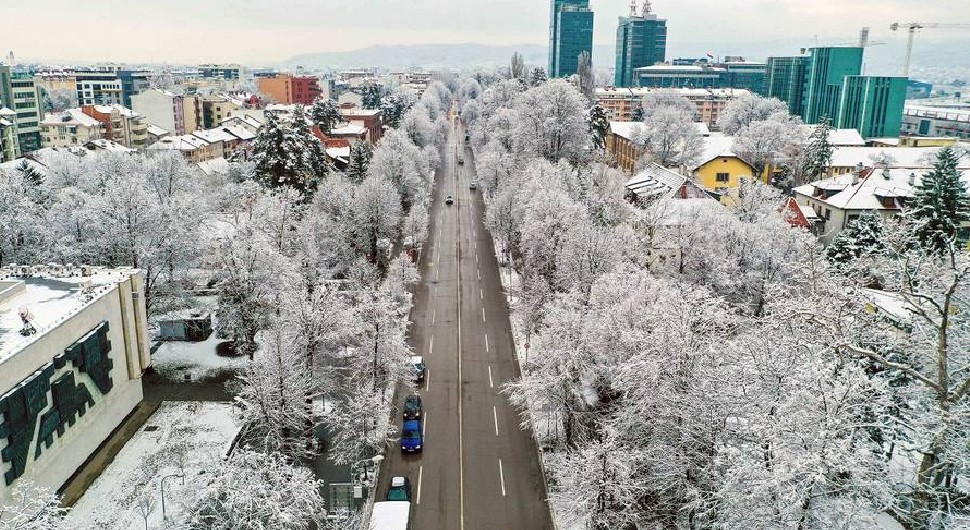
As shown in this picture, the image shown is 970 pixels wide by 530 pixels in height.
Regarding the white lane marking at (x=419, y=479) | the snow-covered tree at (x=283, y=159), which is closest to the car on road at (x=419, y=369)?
the white lane marking at (x=419, y=479)

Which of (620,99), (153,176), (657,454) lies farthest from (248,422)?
(620,99)

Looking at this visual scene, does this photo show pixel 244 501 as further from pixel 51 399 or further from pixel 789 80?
pixel 789 80

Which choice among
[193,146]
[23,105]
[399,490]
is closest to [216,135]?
[193,146]

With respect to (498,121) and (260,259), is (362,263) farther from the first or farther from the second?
(498,121)

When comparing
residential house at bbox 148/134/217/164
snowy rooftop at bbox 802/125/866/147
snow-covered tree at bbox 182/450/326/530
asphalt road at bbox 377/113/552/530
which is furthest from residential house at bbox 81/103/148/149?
snowy rooftop at bbox 802/125/866/147

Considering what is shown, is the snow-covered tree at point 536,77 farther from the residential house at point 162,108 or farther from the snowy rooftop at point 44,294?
the snowy rooftop at point 44,294

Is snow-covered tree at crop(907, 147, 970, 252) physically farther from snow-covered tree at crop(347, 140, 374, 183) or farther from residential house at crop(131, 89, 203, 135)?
residential house at crop(131, 89, 203, 135)
